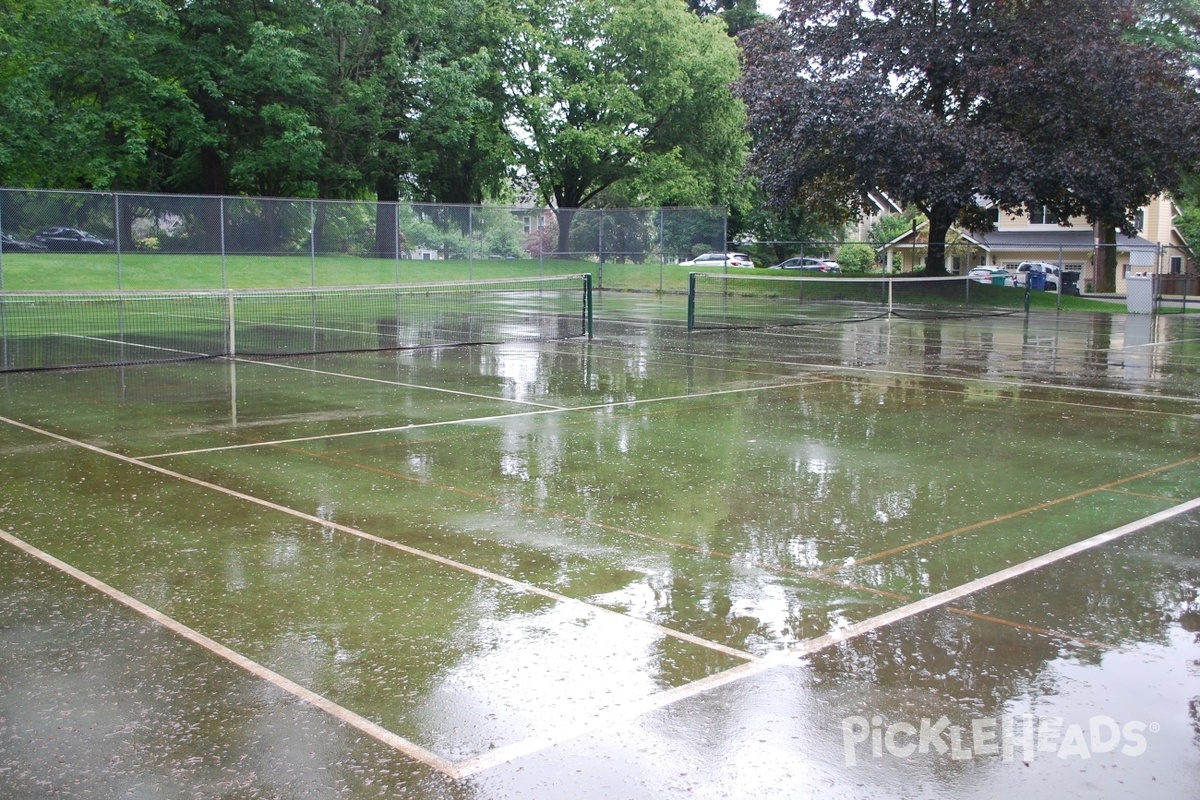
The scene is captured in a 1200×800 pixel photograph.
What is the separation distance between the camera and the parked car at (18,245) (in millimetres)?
24812

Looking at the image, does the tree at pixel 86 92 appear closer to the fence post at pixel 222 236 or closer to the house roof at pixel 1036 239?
the fence post at pixel 222 236

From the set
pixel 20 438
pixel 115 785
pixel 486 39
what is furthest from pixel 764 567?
pixel 486 39

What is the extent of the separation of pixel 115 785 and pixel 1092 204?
37.0 metres

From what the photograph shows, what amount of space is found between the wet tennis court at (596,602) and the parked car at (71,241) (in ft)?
46.4

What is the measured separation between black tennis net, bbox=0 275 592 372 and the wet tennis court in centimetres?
696

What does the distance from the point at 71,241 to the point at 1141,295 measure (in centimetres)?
3096

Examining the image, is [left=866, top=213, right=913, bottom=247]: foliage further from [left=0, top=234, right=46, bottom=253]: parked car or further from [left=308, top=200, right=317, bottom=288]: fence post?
[left=0, top=234, right=46, bottom=253]: parked car

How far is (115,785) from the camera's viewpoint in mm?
4094

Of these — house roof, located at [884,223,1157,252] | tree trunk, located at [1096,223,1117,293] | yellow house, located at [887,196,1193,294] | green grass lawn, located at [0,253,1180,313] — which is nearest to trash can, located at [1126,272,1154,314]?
green grass lawn, located at [0,253,1180,313]

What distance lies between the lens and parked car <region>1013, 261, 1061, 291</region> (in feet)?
184

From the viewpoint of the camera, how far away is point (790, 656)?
535 centimetres

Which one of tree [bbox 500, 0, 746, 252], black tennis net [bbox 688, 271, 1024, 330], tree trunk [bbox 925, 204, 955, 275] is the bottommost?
black tennis net [bbox 688, 271, 1024, 330]

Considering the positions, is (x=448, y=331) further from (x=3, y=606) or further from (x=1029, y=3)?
(x=1029, y=3)

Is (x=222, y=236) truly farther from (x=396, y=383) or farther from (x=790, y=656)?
(x=790, y=656)
